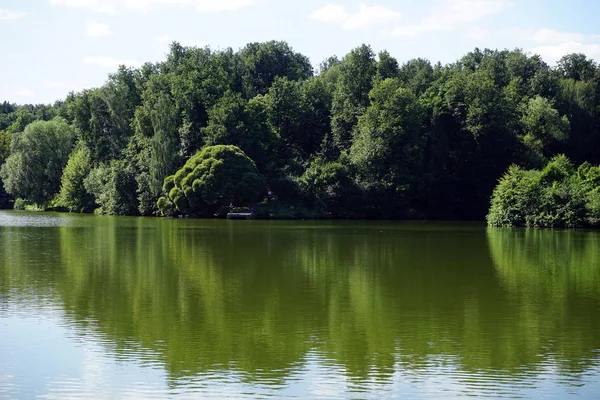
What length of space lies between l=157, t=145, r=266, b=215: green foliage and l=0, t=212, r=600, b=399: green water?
3791cm

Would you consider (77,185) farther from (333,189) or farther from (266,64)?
(266,64)

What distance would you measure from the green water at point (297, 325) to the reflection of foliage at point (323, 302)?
6cm

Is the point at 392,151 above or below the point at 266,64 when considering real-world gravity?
below

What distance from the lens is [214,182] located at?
7262 centimetres

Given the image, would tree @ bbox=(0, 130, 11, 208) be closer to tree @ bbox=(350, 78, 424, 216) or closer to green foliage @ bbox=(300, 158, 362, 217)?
green foliage @ bbox=(300, 158, 362, 217)

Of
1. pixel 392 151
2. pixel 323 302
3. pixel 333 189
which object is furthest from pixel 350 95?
pixel 323 302

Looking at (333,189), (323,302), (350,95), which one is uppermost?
(350,95)

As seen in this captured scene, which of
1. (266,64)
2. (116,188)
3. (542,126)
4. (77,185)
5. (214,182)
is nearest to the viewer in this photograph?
(214,182)

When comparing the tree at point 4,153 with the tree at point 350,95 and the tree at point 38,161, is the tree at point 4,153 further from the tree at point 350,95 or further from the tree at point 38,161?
the tree at point 350,95

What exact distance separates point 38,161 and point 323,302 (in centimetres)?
8324

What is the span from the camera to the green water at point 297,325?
1283cm

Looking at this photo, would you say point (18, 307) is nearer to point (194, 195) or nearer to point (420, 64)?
point (194, 195)

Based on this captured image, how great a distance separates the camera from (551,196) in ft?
194

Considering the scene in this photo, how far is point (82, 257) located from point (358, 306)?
53.7 ft
